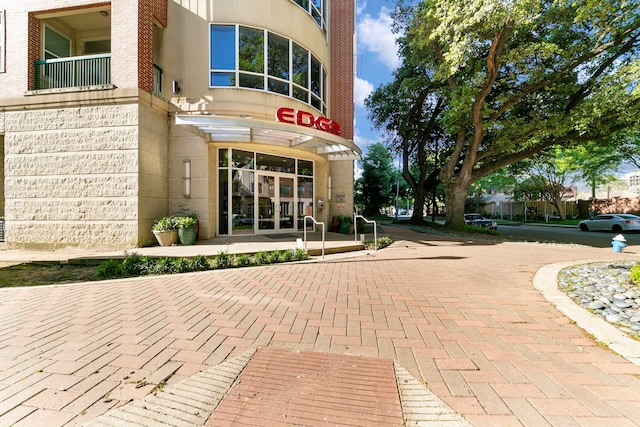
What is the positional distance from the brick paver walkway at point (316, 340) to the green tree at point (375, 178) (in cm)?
3418

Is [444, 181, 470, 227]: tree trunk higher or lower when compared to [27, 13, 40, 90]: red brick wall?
lower

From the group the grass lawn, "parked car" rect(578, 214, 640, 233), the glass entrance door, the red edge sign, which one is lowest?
the grass lawn

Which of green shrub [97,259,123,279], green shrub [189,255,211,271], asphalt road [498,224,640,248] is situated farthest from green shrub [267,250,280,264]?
asphalt road [498,224,640,248]

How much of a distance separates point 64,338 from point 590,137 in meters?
19.2

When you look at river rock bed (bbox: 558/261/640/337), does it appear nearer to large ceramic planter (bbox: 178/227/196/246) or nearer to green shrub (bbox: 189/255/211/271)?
green shrub (bbox: 189/255/211/271)

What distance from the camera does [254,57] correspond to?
10203 mm

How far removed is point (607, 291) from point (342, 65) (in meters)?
14.3

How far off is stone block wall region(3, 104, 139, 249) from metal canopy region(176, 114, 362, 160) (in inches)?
81.7

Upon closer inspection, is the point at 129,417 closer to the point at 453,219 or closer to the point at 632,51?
the point at 453,219

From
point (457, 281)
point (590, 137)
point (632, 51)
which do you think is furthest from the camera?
point (590, 137)

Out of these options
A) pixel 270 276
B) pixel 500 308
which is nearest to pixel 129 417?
pixel 270 276

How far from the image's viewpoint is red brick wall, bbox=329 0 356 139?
14.7 m

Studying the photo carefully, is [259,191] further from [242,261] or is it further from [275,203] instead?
[242,261]

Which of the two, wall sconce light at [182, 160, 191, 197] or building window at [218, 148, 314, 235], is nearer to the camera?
wall sconce light at [182, 160, 191, 197]
